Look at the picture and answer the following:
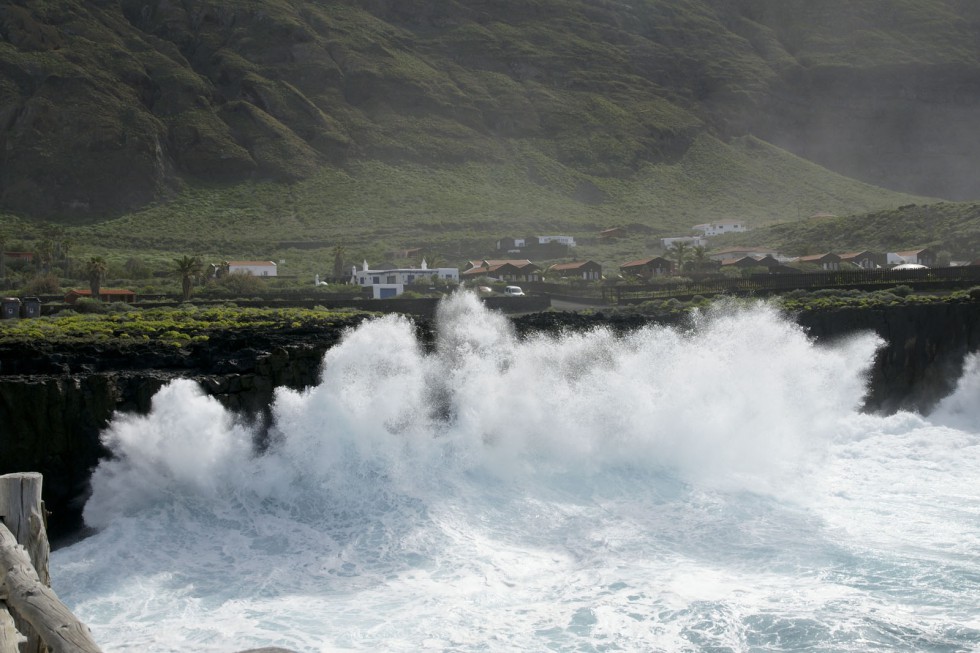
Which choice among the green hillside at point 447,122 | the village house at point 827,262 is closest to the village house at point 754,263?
the village house at point 827,262

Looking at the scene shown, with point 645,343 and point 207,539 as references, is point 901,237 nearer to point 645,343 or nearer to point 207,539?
point 645,343

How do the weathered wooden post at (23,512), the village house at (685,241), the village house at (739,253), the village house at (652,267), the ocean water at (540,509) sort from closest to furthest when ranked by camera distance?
1. the weathered wooden post at (23,512)
2. the ocean water at (540,509)
3. the village house at (652,267)
4. the village house at (739,253)
5. the village house at (685,241)

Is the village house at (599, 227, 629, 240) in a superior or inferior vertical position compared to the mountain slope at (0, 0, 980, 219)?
inferior

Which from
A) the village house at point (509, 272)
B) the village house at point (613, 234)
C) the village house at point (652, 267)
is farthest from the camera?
the village house at point (613, 234)

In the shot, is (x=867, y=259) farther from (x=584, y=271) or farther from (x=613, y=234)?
(x=613, y=234)

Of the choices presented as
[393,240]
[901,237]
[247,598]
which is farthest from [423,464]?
[393,240]

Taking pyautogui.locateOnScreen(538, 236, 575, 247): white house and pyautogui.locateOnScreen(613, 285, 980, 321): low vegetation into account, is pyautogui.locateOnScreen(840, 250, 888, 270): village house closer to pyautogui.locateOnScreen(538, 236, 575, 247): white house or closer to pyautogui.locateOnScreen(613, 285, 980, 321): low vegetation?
pyautogui.locateOnScreen(613, 285, 980, 321): low vegetation

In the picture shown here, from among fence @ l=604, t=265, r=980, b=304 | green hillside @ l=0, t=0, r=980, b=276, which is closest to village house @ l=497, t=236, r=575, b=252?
green hillside @ l=0, t=0, r=980, b=276

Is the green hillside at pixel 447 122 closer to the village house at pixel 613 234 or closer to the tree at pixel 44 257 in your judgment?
Result: the village house at pixel 613 234
